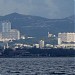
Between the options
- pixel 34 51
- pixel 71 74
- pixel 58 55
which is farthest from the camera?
pixel 34 51

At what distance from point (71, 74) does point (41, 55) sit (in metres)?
109

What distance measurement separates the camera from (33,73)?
62281mm

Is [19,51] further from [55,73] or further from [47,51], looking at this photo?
[55,73]

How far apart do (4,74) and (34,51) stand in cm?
11780

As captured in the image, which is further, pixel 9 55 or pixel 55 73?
pixel 9 55

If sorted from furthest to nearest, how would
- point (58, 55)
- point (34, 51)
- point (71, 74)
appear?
point (34, 51), point (58, 55), point (71, 74)

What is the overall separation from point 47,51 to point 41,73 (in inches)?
4553

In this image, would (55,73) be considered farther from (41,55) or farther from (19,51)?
(19,51)

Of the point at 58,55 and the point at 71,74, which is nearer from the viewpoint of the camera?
the point at 71,74

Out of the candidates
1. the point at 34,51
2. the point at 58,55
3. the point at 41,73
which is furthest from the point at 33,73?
the point at 34,51

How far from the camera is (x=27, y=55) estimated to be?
559ft

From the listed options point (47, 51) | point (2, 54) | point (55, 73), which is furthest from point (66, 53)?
point (55, 73)

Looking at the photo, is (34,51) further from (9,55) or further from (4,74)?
(4,74)

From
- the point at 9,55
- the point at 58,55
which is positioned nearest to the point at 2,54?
the point at 9,55
